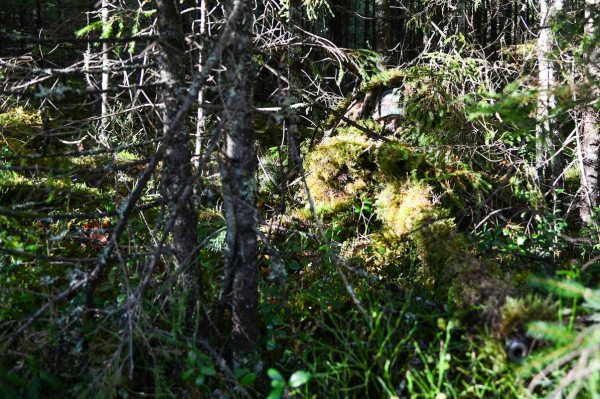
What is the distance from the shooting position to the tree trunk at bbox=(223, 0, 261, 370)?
251 centimetres

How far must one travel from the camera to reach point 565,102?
2.37 meters

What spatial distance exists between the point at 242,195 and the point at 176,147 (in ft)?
1.99

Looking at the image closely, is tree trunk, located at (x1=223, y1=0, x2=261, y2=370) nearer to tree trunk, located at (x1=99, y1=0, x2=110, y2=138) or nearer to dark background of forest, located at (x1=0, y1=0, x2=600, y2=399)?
dark background of forest, located at (x1=0, y1=0, x2=600, y2=399)

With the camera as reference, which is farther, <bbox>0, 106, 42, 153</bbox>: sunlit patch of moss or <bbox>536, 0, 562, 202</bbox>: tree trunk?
<bbox>0, 106, 42, 153</bbox>: sunlit patch of moss

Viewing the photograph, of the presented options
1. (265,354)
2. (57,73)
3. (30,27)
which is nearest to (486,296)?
(265,354)

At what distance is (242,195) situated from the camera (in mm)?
2625

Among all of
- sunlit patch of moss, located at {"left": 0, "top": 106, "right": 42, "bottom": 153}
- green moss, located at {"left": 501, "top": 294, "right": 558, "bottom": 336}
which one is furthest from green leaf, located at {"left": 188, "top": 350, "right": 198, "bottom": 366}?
sunlit patch of moss, located at {"left": 0, "top": 106, "right": 42, "bottom": 153}

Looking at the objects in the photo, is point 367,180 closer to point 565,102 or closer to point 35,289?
point 565,102

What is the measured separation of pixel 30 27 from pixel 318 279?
9.73 meters

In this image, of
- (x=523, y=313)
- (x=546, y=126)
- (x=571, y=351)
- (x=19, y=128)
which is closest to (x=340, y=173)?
(x=546, y=126)

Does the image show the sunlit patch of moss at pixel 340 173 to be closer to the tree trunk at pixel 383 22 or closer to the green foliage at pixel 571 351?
the green foliage at pixel 571 351

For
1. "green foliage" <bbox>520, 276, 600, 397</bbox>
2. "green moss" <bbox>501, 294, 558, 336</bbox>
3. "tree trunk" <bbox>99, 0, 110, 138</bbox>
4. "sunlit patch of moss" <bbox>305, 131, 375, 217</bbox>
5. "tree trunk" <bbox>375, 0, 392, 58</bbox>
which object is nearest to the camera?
"green foliage" <bbox>520, 276, 600, 397</bbox>

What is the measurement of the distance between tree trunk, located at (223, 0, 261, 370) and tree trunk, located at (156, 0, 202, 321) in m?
0.29

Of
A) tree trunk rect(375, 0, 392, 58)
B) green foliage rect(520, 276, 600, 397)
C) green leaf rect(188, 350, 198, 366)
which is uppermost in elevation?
tree trunk rect(375, 0, 392, 58)
